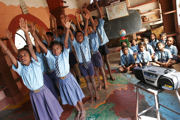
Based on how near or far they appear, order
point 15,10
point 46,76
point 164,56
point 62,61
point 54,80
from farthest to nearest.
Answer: point 15,10 → point 164,56 → point 54,80 → point 46,76 → point 62,61

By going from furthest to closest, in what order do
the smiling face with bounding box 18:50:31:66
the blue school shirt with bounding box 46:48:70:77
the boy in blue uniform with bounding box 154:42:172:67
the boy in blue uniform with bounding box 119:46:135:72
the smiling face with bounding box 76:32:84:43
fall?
the boy in blue uniform with bounding box 119:46:135:72
the boy in blue uniform with bounding box 154:42:172:67
the smiling face with bounding box 76:32:84:43
the blue school shirt with bounding box 46:48:70:77
the smiling face with bounding box 18:50:31:66

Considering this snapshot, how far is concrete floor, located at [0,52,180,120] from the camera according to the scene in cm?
177

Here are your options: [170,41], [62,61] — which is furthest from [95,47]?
[170,41]

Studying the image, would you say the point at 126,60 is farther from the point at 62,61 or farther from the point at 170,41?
the point at 62,61

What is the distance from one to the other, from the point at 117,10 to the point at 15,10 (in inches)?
178

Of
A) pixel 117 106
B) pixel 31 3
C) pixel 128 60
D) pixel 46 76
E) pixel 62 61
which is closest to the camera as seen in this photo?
pixel 62 61

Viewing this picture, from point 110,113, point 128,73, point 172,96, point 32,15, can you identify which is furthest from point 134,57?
point 32,15

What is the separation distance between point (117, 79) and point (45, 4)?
13.0 ft

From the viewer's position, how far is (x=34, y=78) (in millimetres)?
1545

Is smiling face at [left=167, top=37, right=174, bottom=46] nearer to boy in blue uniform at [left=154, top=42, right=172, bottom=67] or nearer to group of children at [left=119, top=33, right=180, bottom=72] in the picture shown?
group of children at [left=119, top=33, right=180, bottom=72]

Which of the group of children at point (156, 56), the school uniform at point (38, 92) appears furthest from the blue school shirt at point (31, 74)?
the group of children at point (156, 56)

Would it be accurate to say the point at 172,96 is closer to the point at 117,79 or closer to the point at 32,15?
the point at 117,79

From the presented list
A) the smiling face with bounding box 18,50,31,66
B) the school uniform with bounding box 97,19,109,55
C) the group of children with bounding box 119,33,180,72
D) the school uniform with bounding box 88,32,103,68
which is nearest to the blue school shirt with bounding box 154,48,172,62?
the group of children with bounding box 119,33,180,72

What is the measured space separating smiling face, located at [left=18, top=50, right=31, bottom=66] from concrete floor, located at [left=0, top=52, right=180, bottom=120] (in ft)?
3.93
